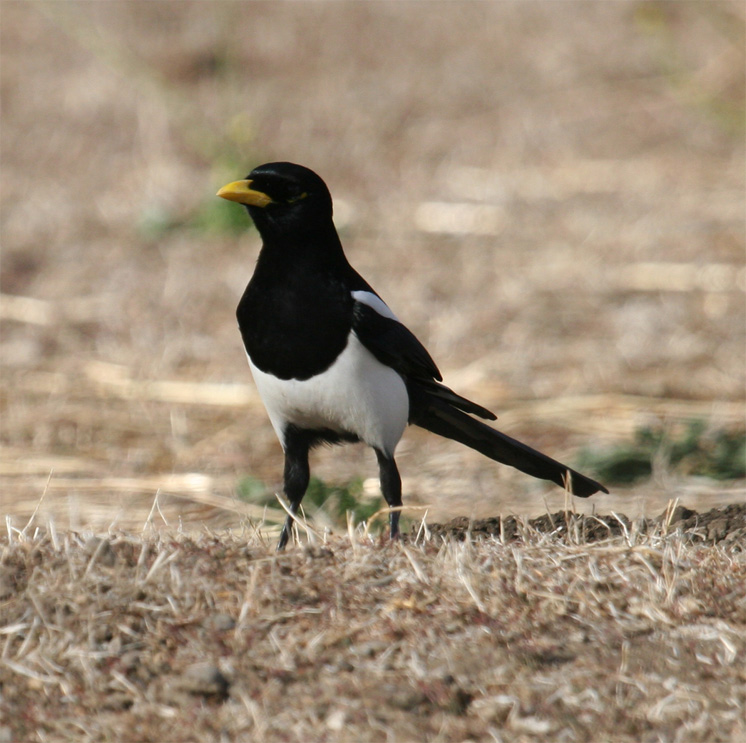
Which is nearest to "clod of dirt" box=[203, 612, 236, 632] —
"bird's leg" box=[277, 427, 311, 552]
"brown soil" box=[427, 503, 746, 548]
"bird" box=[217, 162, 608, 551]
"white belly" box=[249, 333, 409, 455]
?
"brown soil" box=[427, 503, 746, 548]

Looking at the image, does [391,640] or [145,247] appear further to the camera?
[145,247]

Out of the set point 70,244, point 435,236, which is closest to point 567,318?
point 435,236

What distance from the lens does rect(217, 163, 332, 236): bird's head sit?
4125mm

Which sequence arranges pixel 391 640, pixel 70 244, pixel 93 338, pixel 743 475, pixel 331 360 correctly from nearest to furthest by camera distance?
pixel 391 640
pixel 331 360
pixel 743 475
pixel 93 338
pixel 70 244

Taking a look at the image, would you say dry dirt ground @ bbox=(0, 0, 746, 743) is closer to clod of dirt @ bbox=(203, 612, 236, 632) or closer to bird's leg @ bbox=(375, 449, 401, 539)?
clod of dirt @ bbox=(203, 612, 236, 632)

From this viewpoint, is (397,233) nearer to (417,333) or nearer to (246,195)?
(417,333)

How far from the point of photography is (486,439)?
4.56m

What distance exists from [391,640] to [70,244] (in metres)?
6.77

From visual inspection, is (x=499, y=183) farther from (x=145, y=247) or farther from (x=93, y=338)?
(x=93, y=338)

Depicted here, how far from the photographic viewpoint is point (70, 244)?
9.08 m

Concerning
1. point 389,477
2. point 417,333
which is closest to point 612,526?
point 389,477

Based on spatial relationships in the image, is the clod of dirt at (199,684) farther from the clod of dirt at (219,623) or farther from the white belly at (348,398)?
the white belly at (348,398)

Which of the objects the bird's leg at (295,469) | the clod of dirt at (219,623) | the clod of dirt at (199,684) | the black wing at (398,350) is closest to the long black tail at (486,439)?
the black wing at (398,350)

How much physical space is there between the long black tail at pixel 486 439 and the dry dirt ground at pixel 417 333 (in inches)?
6.1
